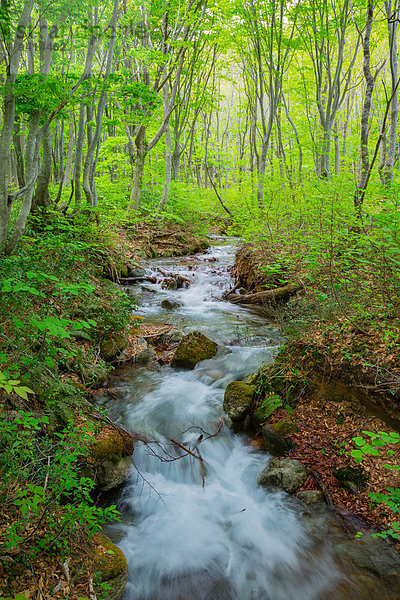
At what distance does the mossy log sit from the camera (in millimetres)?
7695

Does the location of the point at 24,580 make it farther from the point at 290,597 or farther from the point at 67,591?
the point at 290,597

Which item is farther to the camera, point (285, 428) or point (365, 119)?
point (365, 119)

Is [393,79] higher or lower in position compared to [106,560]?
higher

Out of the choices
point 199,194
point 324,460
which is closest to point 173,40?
point 199,194

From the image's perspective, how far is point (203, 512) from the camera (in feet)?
11.5

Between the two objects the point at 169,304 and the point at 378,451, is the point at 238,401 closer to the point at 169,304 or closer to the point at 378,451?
the point at 378,451

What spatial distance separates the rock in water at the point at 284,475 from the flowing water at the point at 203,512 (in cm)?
11

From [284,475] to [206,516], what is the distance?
945 millimetres

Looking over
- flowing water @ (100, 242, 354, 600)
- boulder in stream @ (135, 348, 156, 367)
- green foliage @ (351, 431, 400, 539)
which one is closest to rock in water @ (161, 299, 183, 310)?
boulder in stream @ (135, 348, 156, 367)

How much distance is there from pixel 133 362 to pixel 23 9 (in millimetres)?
5483

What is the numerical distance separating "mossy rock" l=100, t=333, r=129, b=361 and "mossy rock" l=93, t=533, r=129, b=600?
323 centimetres

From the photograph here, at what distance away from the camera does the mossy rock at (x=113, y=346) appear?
5.49 metres

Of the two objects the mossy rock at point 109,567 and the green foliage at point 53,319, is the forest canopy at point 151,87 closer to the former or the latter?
the green foliage at point 53,319

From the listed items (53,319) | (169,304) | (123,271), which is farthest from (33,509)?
(123,271)
